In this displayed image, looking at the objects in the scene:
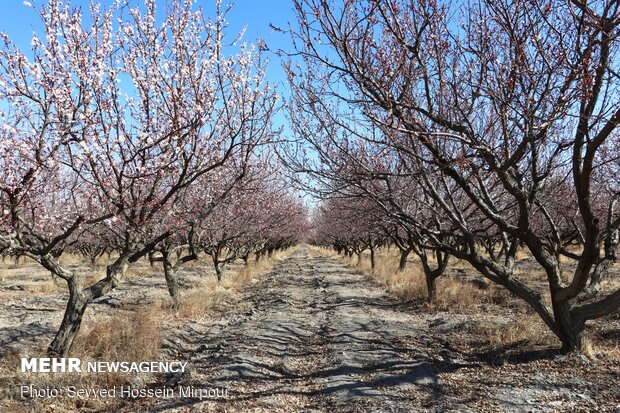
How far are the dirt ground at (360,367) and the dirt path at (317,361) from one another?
0.7 inches

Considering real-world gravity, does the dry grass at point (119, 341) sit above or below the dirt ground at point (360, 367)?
above

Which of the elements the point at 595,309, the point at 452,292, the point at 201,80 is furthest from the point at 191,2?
the point at 452,292

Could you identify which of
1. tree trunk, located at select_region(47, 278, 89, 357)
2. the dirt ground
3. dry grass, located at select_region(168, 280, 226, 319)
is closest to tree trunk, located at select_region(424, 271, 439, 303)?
the dirt ground

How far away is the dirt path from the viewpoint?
18.6 feet

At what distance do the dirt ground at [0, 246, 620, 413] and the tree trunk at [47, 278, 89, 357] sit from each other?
4.80ft

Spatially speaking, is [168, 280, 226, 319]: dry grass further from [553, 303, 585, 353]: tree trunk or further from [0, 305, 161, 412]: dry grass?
[553, 303, 585, 353]: tree trunk

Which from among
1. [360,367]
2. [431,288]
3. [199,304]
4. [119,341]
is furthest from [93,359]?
[431,288]

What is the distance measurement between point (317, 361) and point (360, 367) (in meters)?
0.86

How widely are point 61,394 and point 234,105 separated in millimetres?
4650

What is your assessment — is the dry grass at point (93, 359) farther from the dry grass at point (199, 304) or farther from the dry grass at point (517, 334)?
the dry grass at point (517, 334)

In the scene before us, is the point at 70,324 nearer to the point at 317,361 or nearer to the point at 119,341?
the point at 119,341

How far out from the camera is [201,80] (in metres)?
6.68

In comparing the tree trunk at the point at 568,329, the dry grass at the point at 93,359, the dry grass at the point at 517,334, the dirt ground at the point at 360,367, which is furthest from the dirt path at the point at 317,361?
the tree trunk at the point at 568,329

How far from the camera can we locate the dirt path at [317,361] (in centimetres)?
566
